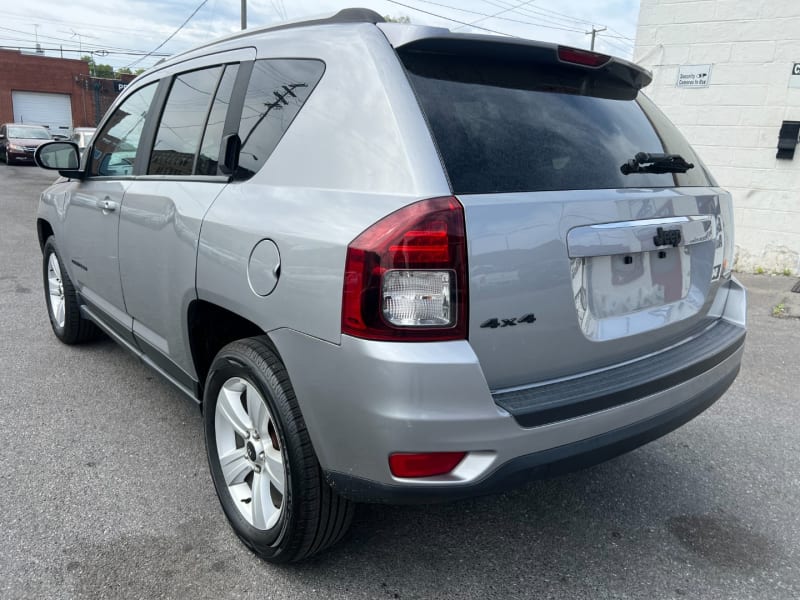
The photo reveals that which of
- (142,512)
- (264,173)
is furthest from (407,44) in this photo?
(142,512)

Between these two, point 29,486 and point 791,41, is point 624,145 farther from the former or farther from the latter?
point 791,41

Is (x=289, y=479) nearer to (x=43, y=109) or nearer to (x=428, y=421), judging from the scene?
(x=428, y=421)

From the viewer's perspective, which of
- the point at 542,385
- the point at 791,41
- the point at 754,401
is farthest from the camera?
the point at 791,41

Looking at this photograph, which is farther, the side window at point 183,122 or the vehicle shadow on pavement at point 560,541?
the side window at point 183,122

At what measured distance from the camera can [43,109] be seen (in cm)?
4303

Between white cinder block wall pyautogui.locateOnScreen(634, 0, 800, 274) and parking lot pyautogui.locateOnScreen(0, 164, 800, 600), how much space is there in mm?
4364

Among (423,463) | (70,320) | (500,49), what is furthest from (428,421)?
(70,320)


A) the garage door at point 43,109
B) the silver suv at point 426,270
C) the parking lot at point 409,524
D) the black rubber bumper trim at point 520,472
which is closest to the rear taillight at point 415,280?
the silver suv at point 426,270

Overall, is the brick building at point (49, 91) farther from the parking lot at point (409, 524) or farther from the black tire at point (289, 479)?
the black tire at point (289, 479)

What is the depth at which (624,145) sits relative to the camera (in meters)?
2.24

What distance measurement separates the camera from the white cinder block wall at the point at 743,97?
7.00m

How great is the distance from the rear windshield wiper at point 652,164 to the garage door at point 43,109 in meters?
46.3

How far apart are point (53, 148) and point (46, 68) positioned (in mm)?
46718

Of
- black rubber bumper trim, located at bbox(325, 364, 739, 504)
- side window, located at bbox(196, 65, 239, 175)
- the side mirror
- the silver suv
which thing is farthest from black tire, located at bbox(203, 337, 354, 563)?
the side mirror
